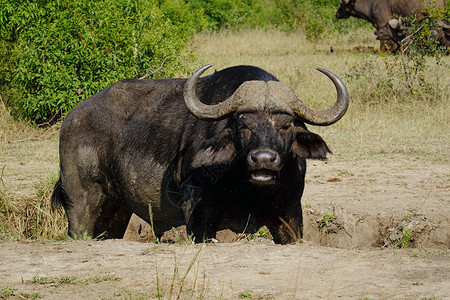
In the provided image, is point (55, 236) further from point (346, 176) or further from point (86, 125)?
point (346, 176)

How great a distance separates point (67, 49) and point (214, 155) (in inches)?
206

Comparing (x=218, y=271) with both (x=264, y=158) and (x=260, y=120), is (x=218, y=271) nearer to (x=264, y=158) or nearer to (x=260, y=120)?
(x=264, y=158)

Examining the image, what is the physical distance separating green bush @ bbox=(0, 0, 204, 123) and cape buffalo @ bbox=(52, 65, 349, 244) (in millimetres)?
3359

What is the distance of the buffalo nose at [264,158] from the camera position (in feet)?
13.1

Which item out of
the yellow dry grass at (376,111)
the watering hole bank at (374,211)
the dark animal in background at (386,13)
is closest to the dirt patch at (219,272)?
the watering hole bank at (374,211)

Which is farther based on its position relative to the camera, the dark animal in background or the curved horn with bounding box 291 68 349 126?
the dark animal in background

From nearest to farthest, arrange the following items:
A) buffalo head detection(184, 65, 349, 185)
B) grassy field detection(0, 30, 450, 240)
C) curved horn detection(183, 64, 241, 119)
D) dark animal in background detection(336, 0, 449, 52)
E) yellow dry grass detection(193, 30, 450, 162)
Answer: buffalo head detection(184, 65, 349, 185) < curved horn detection(183, 64, 241, 119) < grassy field detection(0, 30, 450, 240) < yellow dry grass detection(193, 30, 450, 162) < dark animal in background detection(336, 0, 449, 52)

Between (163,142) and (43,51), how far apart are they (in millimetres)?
4444

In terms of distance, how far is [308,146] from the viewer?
15.0 ft

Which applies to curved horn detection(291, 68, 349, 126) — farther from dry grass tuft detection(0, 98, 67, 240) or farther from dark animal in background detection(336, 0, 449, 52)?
dark animal in background detection(336, 0, 449, 52)

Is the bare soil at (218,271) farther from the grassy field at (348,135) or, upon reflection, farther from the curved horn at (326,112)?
the grassy field at (348,135)

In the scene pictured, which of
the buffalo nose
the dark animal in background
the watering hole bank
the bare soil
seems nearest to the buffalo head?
the buffalo nose

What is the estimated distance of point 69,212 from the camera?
18.5 ft

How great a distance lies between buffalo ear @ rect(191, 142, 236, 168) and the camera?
4477 millimetres
